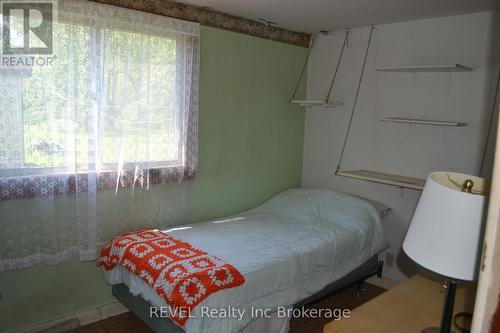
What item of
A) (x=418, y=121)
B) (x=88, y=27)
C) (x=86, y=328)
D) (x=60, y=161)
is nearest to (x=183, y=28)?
(x=88, y=27)

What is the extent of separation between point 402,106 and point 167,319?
8.25 feet

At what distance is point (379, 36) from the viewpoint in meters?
3.42

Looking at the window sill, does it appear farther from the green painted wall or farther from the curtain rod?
the curtain rod

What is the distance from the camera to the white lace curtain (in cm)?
231

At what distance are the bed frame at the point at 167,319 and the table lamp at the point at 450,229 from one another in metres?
1.50

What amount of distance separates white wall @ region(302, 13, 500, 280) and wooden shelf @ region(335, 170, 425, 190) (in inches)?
2.9

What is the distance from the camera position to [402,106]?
10.9 ft

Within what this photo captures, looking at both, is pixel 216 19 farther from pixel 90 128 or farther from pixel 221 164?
pixel 90 128

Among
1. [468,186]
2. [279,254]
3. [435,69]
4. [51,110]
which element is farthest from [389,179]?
[51,110]

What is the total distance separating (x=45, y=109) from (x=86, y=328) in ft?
4.96

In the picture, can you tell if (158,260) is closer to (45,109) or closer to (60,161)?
(60,161)

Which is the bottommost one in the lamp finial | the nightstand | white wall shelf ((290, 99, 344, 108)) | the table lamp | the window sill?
the nightstand

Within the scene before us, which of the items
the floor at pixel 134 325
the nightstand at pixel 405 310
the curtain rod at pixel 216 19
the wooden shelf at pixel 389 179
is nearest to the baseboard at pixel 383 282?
the floor at pixel 134 325

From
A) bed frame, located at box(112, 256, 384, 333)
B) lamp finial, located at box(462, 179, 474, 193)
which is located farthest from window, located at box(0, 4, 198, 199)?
lamp finial, located at box(462, 179, 474, 193)
